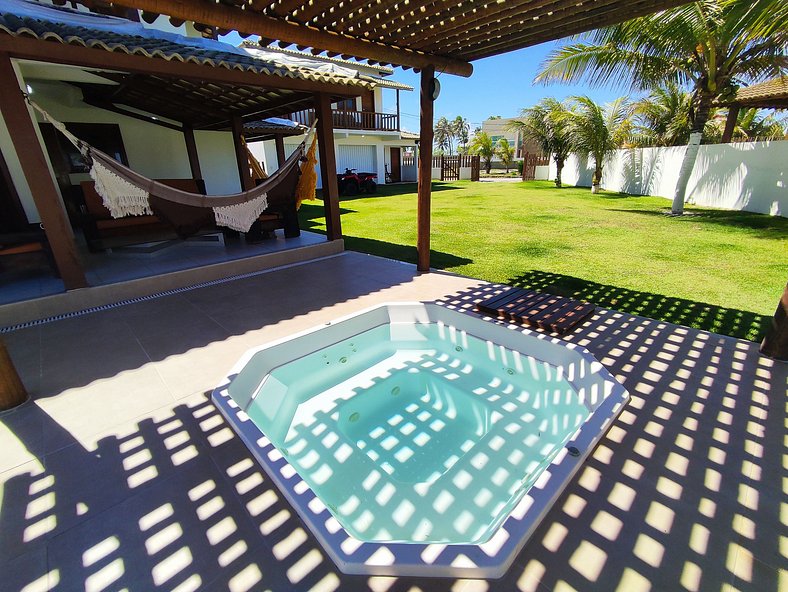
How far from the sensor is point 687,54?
654 centimetres

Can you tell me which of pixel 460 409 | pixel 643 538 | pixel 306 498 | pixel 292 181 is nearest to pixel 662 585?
pixel 643 538

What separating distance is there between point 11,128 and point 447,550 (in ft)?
14.3

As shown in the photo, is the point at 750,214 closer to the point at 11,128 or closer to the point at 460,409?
the point at 460,409

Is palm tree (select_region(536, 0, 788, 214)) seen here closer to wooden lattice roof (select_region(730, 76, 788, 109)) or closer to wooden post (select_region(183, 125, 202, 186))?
wooden lattice roof (select_region(730, 76, 788, 109))

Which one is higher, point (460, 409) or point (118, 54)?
point (118, 54)

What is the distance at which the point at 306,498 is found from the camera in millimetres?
1445

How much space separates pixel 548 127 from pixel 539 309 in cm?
1423

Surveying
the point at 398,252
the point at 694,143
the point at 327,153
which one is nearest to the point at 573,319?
the point at 398,252

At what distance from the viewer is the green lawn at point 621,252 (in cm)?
343

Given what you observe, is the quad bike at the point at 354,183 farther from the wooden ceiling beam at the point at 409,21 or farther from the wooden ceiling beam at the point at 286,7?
the wooden ceiling beam at the point at 286,7

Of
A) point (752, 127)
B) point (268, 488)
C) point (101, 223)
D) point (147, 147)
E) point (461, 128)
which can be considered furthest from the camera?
point (461, 128)

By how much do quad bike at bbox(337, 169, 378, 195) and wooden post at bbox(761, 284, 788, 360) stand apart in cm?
1299

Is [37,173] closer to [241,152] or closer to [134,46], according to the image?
[134,46]

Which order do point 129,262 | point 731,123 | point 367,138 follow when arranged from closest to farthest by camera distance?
point 129,262, point 731,123, point 367,138
